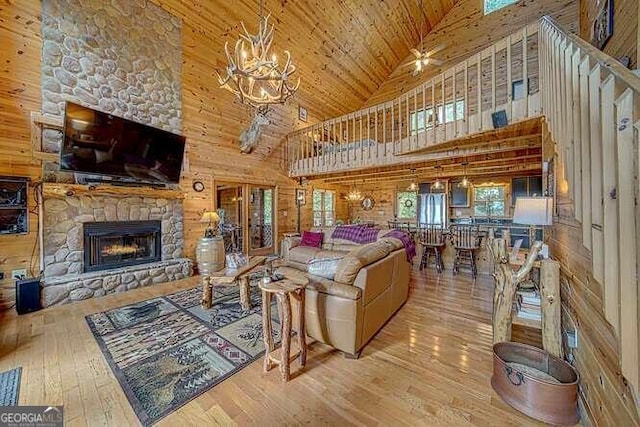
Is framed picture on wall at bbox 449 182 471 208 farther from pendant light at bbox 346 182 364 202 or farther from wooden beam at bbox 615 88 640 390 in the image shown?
wooden beam at bbox 615 88 640 390

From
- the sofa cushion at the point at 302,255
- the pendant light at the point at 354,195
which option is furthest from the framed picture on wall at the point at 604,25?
the pendant light at the point at 354,195

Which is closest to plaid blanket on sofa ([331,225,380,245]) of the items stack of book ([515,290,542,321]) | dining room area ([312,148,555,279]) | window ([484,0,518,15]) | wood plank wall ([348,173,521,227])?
dining room area ([312,148,555,279])

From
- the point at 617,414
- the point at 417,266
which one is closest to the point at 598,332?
the point at 617,414

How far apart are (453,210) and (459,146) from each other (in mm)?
4248

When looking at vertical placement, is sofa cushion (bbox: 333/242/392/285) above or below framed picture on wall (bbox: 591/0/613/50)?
below

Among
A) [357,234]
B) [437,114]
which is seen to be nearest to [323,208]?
[357,234]

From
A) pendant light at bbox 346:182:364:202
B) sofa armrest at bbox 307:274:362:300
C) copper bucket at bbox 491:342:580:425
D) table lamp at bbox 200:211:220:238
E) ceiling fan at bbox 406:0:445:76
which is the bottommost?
copper bucket at bbox 491:342:580:425

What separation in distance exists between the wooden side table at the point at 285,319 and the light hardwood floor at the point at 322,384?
11 centimetres

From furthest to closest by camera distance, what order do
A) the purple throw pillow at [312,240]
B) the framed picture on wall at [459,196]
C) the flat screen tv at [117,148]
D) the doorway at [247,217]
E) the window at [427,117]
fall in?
the framed picture on wall at [459,196] → the doorway at [247,217] → the purple throw pillow at [312,240] → the window at [427,117] → the flat screen tv at [117,148]

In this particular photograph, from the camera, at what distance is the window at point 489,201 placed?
7312mm

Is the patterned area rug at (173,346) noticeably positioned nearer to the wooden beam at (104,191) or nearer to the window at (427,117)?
the wooden beam at (104,191)

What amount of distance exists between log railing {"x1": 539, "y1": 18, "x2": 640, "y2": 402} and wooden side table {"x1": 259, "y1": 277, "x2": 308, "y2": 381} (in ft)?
5.44

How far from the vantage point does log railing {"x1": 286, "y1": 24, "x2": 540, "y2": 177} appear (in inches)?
129

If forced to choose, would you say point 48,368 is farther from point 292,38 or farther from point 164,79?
point 292,38
